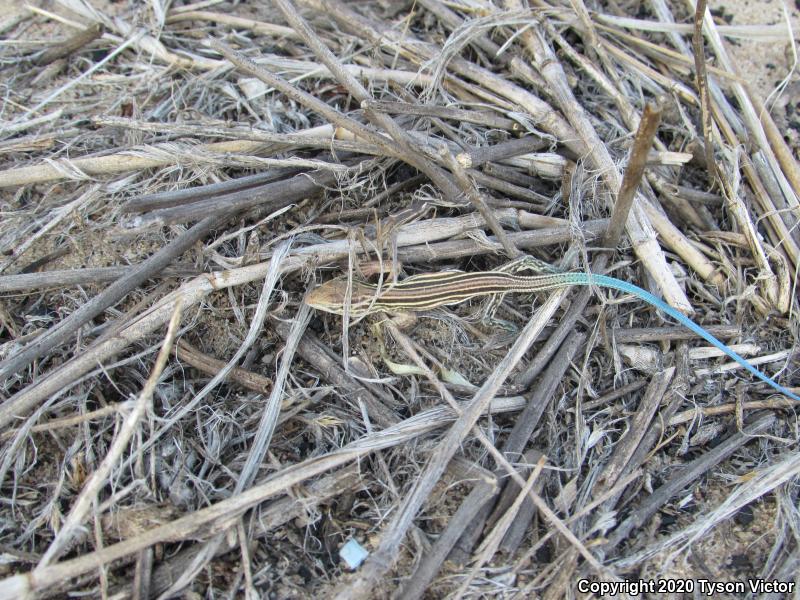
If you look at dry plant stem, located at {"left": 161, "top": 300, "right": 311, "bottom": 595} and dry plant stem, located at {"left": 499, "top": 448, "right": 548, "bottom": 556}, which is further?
dry plant stem, located at {"left": 499, "top": 448, "right": 548, "bottom": 556}

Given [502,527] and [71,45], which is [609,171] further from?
[71,45]

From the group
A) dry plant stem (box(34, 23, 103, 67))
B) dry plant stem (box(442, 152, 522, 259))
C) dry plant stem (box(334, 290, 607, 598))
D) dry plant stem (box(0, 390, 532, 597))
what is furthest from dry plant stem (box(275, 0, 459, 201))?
dry plant stem (box(34, 23, 103, 67))

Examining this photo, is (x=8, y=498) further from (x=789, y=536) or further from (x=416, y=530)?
(x=789, y=536)

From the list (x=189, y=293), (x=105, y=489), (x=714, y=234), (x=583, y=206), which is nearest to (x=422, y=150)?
(x=583, y=206)

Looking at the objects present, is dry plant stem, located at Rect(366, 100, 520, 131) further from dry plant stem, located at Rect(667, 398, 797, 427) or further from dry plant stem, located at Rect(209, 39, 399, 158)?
dry plant stem, located at Rect(667, 398, 797, 427)

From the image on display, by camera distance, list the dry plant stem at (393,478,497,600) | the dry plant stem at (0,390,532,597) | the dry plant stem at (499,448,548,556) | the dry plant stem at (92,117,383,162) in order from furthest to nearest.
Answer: the dry plant stem at (92,117,383,162), the dry plant stem at (499,448,548,556), the dry plant stem at (393,478,497,600), the dry plant stem at (0,390,532,597)

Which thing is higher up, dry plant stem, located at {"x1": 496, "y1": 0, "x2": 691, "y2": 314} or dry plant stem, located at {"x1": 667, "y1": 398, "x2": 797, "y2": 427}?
dry plant stem, located at {"x1": 496, "y1": 0, "x2": 691, "y2": 314}

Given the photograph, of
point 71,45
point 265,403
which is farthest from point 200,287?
Result: point 71,45
